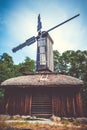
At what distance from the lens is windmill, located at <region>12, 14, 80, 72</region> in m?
24.0

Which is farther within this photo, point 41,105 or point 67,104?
point 41,105

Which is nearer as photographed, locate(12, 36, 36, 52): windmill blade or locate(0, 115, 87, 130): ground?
locate(0, 115, 87, 130): ground

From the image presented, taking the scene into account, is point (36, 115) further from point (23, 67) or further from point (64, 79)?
point (23, 67)

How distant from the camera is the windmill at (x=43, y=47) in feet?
78.8

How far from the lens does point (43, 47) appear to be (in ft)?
81.6

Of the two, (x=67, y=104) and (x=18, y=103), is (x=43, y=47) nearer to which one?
(x=18, y=103)

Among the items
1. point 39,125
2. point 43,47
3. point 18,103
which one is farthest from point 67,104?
point 43,47

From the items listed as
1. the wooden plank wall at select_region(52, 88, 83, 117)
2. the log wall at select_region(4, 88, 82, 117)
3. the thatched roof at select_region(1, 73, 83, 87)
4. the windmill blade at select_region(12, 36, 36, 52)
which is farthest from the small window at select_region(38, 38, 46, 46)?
→ the wooden plank wall at select_region(52, 88, 83, 117)

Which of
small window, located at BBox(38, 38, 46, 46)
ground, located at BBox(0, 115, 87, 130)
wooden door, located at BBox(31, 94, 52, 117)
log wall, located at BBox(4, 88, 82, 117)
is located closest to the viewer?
ground, located at BBox(0, 115, 87, 130)

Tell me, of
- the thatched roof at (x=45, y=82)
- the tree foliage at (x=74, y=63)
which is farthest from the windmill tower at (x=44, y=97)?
the tree foliage at (x=74, y=63)

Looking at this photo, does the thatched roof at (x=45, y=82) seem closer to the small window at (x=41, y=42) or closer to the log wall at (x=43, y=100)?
the log wall at (x=43, y=100)

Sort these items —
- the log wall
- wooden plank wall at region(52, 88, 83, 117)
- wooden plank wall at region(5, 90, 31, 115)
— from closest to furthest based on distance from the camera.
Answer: wooden plank wall at region(52, 88, 83, 117)
the log wall
wooden plank wall at region(5, 90, 31, 115)

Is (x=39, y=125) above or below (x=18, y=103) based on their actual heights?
below

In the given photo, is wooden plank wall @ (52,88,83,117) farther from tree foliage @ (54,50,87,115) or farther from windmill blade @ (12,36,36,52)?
tree foliage @ (54,50,87,115)
